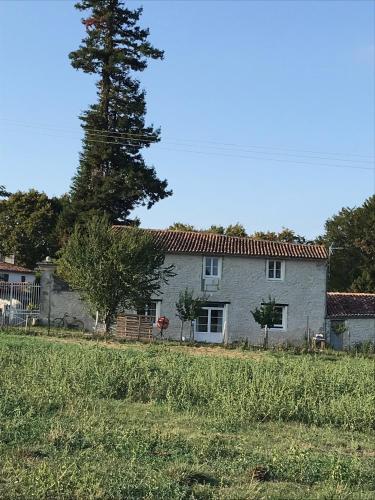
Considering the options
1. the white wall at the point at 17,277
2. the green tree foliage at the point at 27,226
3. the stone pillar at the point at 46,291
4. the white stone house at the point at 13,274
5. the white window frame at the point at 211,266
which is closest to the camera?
the stone pillar at the point at 46,291

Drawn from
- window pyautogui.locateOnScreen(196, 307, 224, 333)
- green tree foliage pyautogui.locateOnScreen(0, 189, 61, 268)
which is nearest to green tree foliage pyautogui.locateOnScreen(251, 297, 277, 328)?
window pyautogui.locateOnScreen(196, 307, 224, 333)

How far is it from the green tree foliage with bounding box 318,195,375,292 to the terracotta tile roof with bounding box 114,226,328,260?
54.2 ft

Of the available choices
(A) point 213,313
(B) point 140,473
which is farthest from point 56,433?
(A) point 213,313

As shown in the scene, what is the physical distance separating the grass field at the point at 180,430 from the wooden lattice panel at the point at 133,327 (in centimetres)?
1704

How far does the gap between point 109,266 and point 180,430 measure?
19694mm

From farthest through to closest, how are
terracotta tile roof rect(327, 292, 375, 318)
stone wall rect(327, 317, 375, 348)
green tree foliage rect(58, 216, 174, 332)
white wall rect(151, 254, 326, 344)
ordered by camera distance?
1. stone wall rect(327, 317, 375, 348)
2. terracotta tile roof rect(327, 292, 375, 318)
3. white wall rect(151, 254, 326, 344)
4. green tree foliage rect(58, 216, 174, 332)

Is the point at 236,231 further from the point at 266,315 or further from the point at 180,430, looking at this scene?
the point at 180,430

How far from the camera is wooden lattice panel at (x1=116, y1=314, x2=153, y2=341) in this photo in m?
31.6

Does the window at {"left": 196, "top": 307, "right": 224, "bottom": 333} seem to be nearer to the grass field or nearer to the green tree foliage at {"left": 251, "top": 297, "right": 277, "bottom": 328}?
the green tree foliage at {"left": 251, "top": 297, "right": 277, "bottom": 328}

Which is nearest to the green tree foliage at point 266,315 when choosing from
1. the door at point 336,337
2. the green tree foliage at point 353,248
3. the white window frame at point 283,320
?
the white window frame at point 283,320

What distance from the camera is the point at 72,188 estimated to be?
144 ft

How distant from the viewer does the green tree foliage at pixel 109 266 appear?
2770cm

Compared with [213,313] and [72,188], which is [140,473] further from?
[72,188]

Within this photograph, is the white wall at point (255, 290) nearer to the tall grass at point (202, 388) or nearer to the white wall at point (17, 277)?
the white wall at point (17, 277)
